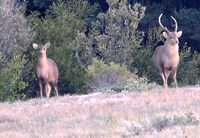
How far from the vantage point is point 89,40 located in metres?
29.3

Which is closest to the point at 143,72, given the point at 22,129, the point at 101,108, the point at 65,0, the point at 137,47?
the point at 137,47

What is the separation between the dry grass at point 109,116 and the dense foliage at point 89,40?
5239mm

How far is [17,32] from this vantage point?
94.2 feet

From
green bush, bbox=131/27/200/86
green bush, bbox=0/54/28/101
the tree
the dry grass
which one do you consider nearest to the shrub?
green bush, bbox=0/54/28/101

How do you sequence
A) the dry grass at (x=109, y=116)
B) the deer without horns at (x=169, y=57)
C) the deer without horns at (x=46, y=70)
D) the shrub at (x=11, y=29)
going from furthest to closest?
the shrub at (x=11, y=29), the deer without horns at (x=46, y=70), the deer without horns at (x=169, y=57), the dry grass at (x=109, y=116)

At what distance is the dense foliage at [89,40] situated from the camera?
28.1 m

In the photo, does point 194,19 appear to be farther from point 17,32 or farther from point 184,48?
point 17,32

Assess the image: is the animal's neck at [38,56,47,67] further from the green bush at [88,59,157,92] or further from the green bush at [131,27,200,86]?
the green bush at [131,27,200,86]

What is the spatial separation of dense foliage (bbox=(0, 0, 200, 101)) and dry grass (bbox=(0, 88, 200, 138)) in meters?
5.24

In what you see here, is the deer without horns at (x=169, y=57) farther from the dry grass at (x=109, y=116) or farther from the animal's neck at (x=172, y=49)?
the dry grass at (x=109, y=116)

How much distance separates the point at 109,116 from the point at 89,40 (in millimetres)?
11915

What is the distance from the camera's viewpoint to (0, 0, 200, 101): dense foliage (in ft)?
92.1

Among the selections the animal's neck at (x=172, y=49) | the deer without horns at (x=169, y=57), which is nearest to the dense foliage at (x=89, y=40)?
the deer without horns at (x=169, y=57)

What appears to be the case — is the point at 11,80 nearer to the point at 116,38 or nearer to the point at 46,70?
the point at 46,70
